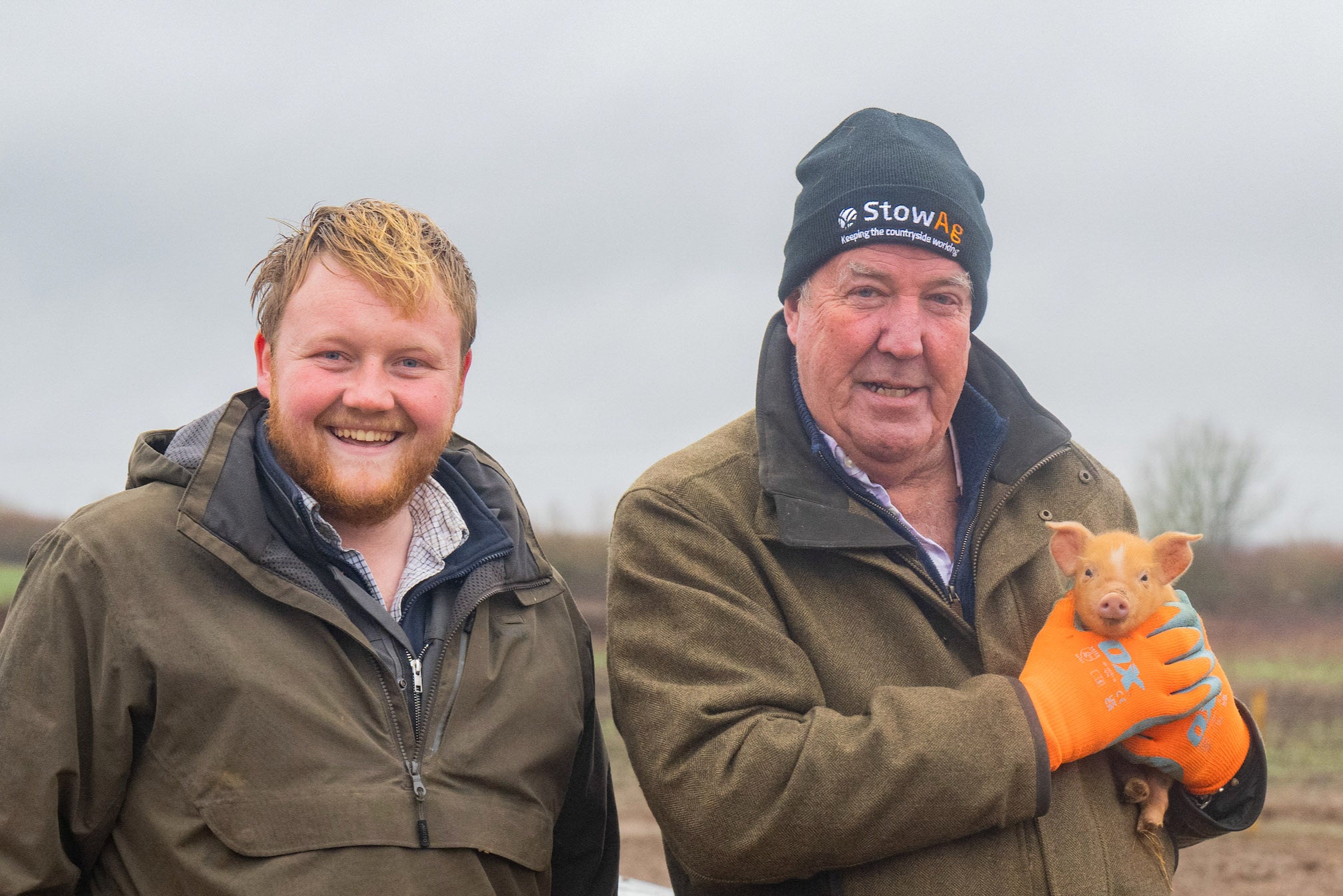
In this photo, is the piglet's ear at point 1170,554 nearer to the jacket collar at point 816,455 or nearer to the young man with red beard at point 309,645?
the jacket collar at point 816,455

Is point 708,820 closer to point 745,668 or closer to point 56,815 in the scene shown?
point 745,668

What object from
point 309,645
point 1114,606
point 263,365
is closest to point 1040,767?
point 1114,606

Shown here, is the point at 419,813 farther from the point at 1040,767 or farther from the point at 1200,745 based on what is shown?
the point at 1200,745

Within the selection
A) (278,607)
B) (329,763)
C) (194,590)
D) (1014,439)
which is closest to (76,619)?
(194,590)

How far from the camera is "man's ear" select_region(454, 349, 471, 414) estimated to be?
2963 millimetres

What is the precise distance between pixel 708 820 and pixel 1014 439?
1272 millimetres

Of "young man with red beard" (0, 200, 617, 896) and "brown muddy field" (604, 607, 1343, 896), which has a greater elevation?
"young man with red beard" (0, 200, 617, 896)

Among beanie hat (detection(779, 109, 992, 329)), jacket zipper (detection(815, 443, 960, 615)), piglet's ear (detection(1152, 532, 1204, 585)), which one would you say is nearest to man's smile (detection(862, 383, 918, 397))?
jacket zipper (detection(815, 443, 960, 615))

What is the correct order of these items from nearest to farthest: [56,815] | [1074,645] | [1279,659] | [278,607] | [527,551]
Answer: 1. [56,815]
2. [278,607]
3. [1074,645]
4. [527,551]
5. [1279,659]

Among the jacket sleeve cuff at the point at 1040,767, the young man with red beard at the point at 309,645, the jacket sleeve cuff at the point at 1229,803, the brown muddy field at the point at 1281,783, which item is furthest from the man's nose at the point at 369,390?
the brown muddy field at the point at 1281,783

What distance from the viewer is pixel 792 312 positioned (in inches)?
129

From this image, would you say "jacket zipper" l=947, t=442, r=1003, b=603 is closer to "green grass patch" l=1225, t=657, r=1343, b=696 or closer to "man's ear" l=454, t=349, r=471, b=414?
"man's ear" l=454, t=349, r=471, b=414

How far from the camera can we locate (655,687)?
2.65 m

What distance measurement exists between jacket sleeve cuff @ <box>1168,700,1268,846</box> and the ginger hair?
79.2 inches
